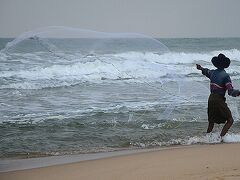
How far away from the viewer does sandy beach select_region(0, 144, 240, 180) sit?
438 cm

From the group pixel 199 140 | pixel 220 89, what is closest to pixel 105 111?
pixel 199 140

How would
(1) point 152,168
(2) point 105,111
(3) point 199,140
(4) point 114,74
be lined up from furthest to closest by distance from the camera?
(4) point 114,74 < (2) point 105,111 < (3) point 199,140 < (1) point 152,168

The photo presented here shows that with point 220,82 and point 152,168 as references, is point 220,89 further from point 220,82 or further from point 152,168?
point 152,168

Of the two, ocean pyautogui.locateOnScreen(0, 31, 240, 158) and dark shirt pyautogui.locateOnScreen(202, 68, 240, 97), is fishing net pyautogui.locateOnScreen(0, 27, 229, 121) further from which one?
dark shirt pyautogui.locateOnScreen(202, 68, 240, 97)

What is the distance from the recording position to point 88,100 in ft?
35.9

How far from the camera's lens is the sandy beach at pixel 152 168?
438 cm

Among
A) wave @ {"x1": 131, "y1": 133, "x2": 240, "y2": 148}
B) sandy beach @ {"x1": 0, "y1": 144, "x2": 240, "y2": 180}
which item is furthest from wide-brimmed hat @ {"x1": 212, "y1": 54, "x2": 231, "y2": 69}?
sandy beach @ {"x1": 0, "y1": 144, "x2": 240, "y2": 180}

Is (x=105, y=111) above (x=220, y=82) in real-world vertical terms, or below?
below

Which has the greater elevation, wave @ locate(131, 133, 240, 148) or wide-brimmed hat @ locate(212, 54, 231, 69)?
wide-brimmed hat @ locate(212, 54, 231, 69)

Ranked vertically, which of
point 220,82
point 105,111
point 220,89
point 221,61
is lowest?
point 105,111

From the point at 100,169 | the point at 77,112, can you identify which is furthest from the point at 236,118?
the point at 100,169

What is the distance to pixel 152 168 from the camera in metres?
4.71

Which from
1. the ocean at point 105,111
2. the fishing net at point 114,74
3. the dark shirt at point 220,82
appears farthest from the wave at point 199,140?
the fishing net at point 114,74

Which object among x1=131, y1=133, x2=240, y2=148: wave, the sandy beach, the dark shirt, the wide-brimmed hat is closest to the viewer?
the sandy beach
